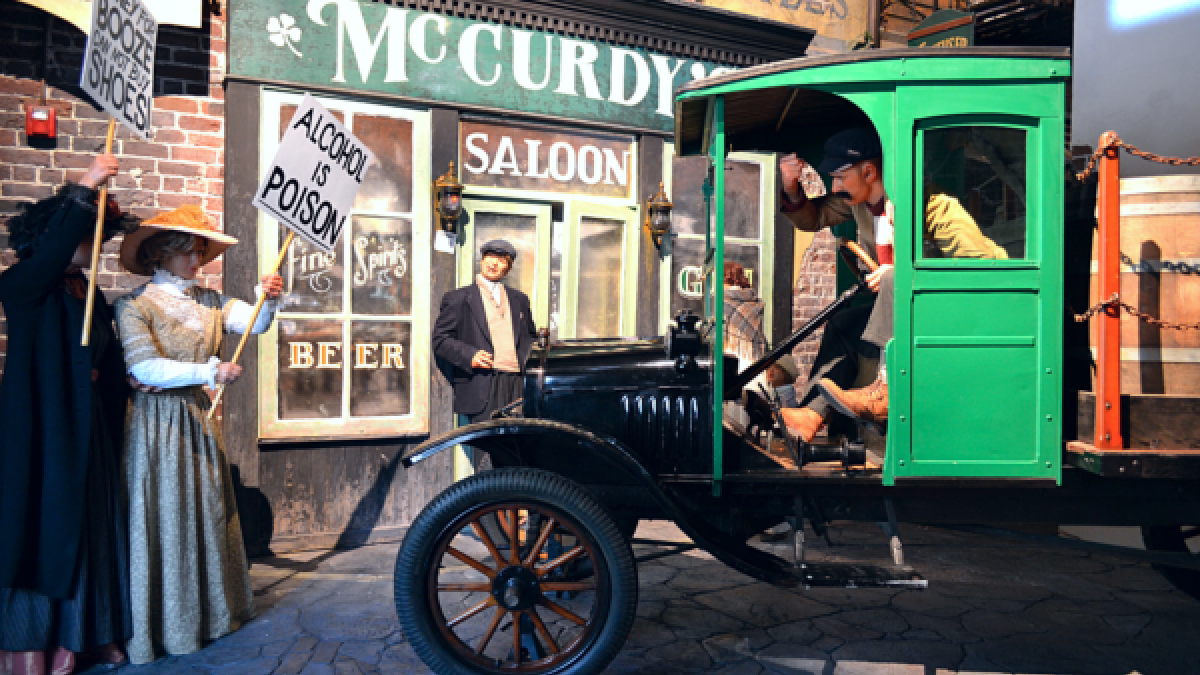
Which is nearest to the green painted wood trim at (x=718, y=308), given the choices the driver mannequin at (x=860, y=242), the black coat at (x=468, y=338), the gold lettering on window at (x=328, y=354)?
the driver mannequin at (x=860, y=242)

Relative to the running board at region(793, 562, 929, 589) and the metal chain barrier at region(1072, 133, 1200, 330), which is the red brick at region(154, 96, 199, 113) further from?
the metal chain barrier at region(1072, 133, 1200, 330)

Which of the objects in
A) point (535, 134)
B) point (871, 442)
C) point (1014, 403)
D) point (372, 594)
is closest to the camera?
point (1014, 403)

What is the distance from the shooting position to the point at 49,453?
126 inches

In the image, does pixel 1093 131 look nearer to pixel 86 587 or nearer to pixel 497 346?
Result: pixel 497 346

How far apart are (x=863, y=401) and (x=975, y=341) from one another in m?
0.55

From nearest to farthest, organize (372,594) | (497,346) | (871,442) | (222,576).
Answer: (222,576), (871,442), (372,594), (497,346)

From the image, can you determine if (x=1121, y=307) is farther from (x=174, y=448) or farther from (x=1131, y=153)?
(x=174, y=448)

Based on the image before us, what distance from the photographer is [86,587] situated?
333 centimetres

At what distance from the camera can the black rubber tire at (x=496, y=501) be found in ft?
10.0

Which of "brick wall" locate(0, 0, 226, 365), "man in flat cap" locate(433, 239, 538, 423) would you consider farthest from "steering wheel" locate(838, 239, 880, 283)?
"brick wall" locate(0, 0, 226, 365)

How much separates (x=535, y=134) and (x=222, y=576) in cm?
384

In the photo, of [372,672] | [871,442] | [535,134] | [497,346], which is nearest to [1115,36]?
[871,442]

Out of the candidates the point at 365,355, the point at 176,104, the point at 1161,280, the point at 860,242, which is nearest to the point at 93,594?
the point at 365,355

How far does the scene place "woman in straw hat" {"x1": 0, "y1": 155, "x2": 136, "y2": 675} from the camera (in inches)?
125
